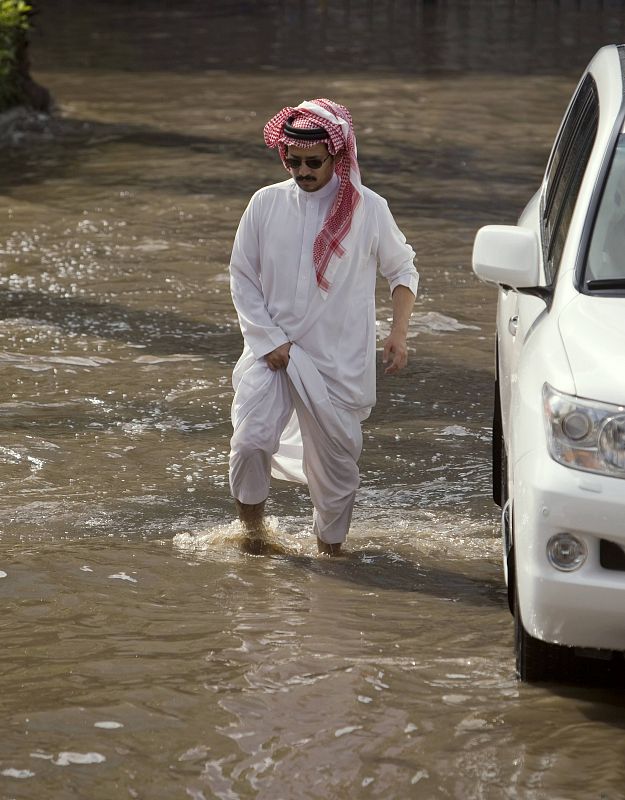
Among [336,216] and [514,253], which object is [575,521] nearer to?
[514,253]

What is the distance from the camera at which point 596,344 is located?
13.1 feet

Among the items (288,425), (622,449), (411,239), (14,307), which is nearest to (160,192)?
(411,239)

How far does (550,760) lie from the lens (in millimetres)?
3717

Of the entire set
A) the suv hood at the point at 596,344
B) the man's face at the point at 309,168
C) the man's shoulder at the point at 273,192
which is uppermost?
the man's face at the point at 309,168

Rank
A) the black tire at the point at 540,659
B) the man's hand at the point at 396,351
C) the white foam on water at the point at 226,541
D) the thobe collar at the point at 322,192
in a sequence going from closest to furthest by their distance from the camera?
the black tire at the point at 540,659
the thobe collar at the point at 322,192
the man's hand at the point at 396,351
the white foam on water at the point at 226,541

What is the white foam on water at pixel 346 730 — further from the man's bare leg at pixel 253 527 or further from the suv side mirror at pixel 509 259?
the man's bare leg at pixel 253 527

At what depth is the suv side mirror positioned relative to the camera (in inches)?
176

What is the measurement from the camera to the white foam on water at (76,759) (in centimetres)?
368

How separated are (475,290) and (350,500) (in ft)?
14.4

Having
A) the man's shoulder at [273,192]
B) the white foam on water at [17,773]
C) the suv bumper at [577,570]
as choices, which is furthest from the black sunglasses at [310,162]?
the white foam on water at [17,773]

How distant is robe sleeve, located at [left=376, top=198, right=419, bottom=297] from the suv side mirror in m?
0.71

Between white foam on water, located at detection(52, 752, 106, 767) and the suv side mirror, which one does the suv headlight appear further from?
white foam on water, located at detection(52, 752, 106, 767)

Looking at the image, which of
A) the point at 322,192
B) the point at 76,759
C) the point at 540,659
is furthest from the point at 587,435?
the point at 322,192

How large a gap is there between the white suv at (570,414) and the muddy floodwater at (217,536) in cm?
31
